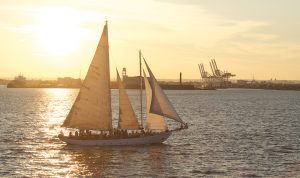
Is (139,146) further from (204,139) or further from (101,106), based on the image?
(204,139)

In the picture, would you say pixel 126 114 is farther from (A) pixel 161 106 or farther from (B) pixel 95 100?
(A) pixel 161 106

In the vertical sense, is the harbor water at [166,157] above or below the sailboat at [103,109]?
below

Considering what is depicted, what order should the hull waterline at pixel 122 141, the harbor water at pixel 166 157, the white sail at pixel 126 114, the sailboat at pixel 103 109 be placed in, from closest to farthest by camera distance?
the harbor water at pixel 166 157 < the hull waterline at pixel 122 141 < the sailboat at pixel 103 109 < the white sail at pixel 126 114

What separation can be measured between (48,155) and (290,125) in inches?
2444

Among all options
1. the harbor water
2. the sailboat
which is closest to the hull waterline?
the sailboat

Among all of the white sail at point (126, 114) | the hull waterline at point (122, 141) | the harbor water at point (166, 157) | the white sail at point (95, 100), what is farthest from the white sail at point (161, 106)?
the white sail at point (95, 100)

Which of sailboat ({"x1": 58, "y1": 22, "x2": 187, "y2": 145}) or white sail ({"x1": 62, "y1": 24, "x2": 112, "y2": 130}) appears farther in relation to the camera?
white sail ({"x1": 62, "y1": 24, "x2": 112, "y2": 130})

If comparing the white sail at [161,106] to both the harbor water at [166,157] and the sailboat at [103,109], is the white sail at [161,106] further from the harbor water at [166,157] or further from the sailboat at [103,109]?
the harbor water at [166,157]

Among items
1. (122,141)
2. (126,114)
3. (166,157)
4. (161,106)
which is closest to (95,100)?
(126,114)

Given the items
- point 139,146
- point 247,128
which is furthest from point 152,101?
point 247,128

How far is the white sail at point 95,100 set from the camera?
3039 inches

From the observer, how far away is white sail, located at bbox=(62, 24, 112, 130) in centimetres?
7719

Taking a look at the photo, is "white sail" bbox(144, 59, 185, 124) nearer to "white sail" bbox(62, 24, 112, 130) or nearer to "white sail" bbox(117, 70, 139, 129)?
"white sail" bbox(117, 70, 139, 129)

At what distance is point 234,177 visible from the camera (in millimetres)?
58031
